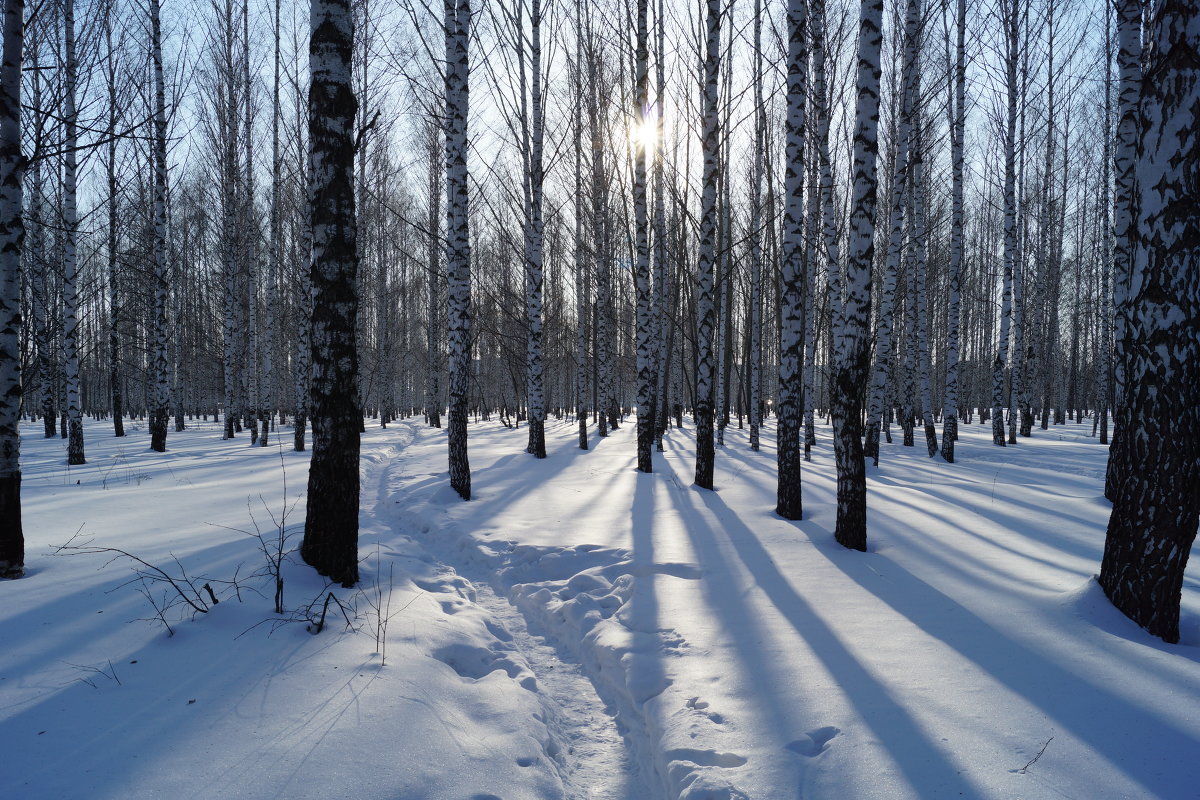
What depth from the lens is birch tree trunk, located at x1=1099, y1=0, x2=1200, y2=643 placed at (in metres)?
3.02

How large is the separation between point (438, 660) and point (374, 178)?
20041 millimetres

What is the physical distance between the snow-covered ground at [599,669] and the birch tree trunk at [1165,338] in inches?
15.1

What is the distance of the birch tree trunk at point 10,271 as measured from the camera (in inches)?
142

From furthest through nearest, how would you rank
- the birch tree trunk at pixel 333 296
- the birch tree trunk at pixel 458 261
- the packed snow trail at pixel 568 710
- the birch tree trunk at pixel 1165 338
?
the birch tree trunk at pixel 458 261, the birch tree trunk at pixel 333 296, the birch tree trunk at pixel 1165 338, the packed snow trail at pixel 568 710

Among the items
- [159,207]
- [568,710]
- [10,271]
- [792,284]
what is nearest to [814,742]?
[568,710]

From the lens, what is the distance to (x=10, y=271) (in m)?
3.71

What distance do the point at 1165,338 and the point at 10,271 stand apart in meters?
7.07

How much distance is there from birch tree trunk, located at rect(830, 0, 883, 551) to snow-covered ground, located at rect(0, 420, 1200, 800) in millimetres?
512

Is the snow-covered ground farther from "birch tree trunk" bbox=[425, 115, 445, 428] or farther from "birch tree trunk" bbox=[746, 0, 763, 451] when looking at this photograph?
"birch tree trunk" bbox=[425, 115, 445, 428]

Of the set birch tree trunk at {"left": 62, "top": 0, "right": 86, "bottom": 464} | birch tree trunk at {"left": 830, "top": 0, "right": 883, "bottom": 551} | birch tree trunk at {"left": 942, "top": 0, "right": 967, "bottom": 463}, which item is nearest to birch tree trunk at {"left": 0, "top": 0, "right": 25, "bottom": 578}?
birch tree trunk at {"left": 830, "top": 0, "right": 883, "bottom": 551}

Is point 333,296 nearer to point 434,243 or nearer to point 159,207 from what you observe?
point 159,207

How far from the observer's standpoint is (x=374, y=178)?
19.6 metres

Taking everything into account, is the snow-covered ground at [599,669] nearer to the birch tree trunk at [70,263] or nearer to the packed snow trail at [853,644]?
the packed snow trail at [853,644]

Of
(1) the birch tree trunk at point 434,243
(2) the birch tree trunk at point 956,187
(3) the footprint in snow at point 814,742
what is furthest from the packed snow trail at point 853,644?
(1) the birch tree trunk at point 434,243
